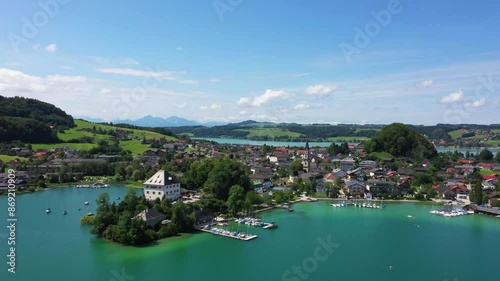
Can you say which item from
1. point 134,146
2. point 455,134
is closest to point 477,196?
point 134,146

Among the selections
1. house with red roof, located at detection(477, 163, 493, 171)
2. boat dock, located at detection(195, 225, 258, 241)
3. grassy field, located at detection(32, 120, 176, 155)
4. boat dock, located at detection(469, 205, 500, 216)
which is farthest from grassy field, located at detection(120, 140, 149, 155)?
house with red roof, located at detection(477, 163, 493, 171)

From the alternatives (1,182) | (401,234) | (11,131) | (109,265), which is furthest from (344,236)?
(11,131)

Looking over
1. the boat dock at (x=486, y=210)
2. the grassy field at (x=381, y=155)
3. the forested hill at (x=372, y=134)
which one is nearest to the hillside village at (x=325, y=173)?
the grassy field at (x=381, y=155)

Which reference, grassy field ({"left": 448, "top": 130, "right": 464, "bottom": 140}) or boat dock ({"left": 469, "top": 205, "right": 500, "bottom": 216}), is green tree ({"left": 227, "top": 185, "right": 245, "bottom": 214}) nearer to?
boat dock ({"left": 469, "top": 205, "right": 500, "bottom": 216})

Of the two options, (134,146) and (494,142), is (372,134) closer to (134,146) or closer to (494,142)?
(494,142)

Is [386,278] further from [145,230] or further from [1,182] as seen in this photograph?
[1,182]

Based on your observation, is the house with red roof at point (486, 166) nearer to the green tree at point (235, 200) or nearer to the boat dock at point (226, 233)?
the green tree at point (235, 200)

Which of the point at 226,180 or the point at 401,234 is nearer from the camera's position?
the point at 401,234
